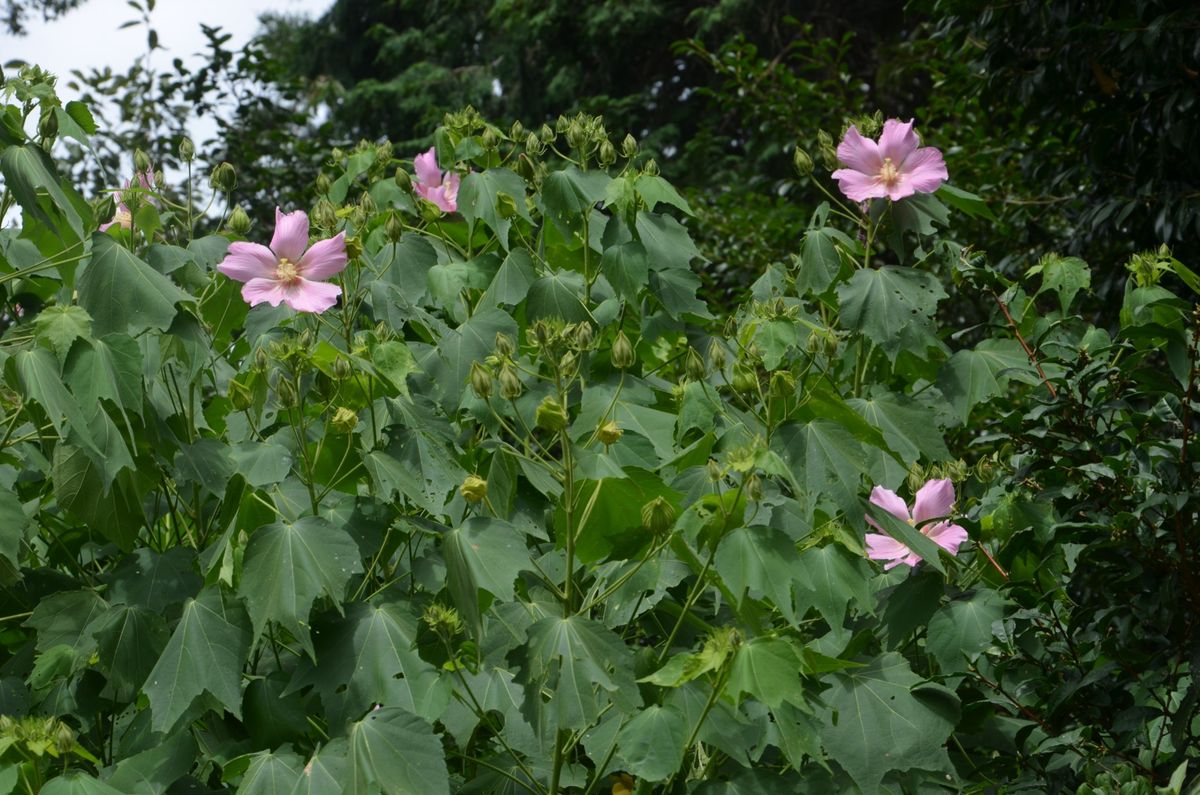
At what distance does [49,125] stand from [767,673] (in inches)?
47.5

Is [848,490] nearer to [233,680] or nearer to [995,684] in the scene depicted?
[995,684]

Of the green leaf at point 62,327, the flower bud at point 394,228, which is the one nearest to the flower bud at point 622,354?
the flower bud at point 394,228

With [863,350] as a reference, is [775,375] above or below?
above

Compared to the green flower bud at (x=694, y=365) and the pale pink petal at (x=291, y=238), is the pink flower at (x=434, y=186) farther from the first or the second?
the green flower bud at (x=694, y=365)

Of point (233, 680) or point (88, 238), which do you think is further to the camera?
point (88, 238)

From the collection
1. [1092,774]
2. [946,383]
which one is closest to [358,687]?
[1092,774]

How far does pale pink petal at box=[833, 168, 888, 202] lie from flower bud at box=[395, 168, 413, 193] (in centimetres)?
72

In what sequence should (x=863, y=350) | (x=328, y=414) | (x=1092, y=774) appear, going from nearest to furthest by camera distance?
(x=1092, y=774) < (x=328, y=414) < (x=863, y=350)

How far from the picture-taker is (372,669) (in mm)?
1724

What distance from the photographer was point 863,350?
2201 millimetres

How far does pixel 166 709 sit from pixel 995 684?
3.69 ft

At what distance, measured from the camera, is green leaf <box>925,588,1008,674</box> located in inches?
74.6

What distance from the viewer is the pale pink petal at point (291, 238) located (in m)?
1.94

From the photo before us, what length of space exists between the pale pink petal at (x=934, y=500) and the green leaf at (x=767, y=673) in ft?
1.80
